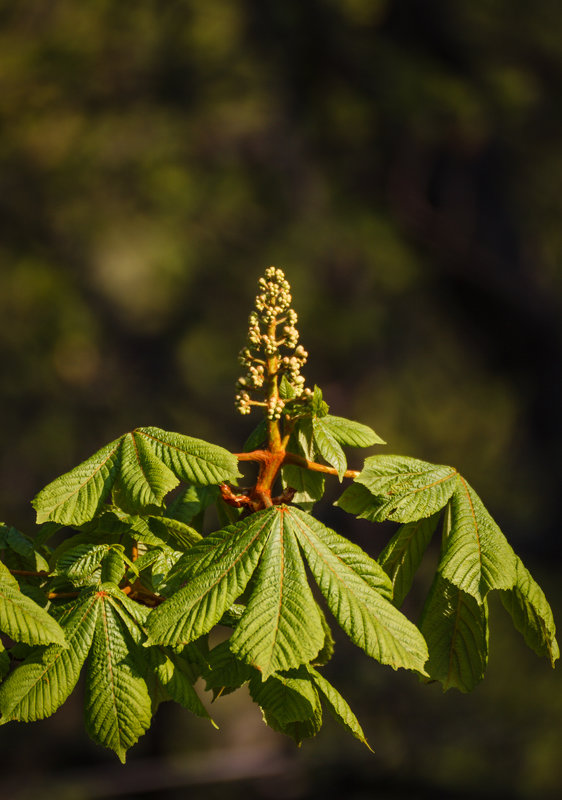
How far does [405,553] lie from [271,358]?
31cm

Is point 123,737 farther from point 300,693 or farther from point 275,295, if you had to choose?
point 275,295

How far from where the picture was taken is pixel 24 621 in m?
0.82

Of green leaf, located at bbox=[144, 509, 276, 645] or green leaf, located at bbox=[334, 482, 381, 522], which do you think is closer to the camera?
green leaf, located at bbox=[144, 509, 276, 645]

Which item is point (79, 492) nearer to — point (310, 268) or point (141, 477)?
point (141, 477)

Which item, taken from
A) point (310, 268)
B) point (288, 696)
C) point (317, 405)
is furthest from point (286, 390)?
point (310, 268)

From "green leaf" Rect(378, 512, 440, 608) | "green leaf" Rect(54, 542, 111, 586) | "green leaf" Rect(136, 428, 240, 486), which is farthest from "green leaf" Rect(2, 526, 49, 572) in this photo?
"green leaf" Rect(378, 512, 440, 608)

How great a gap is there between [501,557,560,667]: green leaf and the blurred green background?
4005 mm

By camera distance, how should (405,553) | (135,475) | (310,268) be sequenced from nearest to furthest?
(135,475), (405,553), (310,268)

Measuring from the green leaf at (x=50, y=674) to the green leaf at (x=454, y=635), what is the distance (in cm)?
41

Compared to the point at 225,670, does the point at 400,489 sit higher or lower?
higher

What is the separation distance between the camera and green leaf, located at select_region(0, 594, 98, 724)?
856 millimetres

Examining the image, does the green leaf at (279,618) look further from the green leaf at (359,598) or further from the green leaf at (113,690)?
the green leaf at (113,690)

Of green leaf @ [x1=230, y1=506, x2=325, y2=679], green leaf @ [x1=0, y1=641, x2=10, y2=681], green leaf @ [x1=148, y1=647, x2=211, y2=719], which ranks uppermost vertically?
green leaf @ [x1=230, y1=506, x2=325, y2=679]

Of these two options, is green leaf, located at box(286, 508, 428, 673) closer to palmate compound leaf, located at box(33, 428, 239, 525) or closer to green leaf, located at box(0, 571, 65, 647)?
palmate compound leaf, located at box(33, 428, 239, 525)
